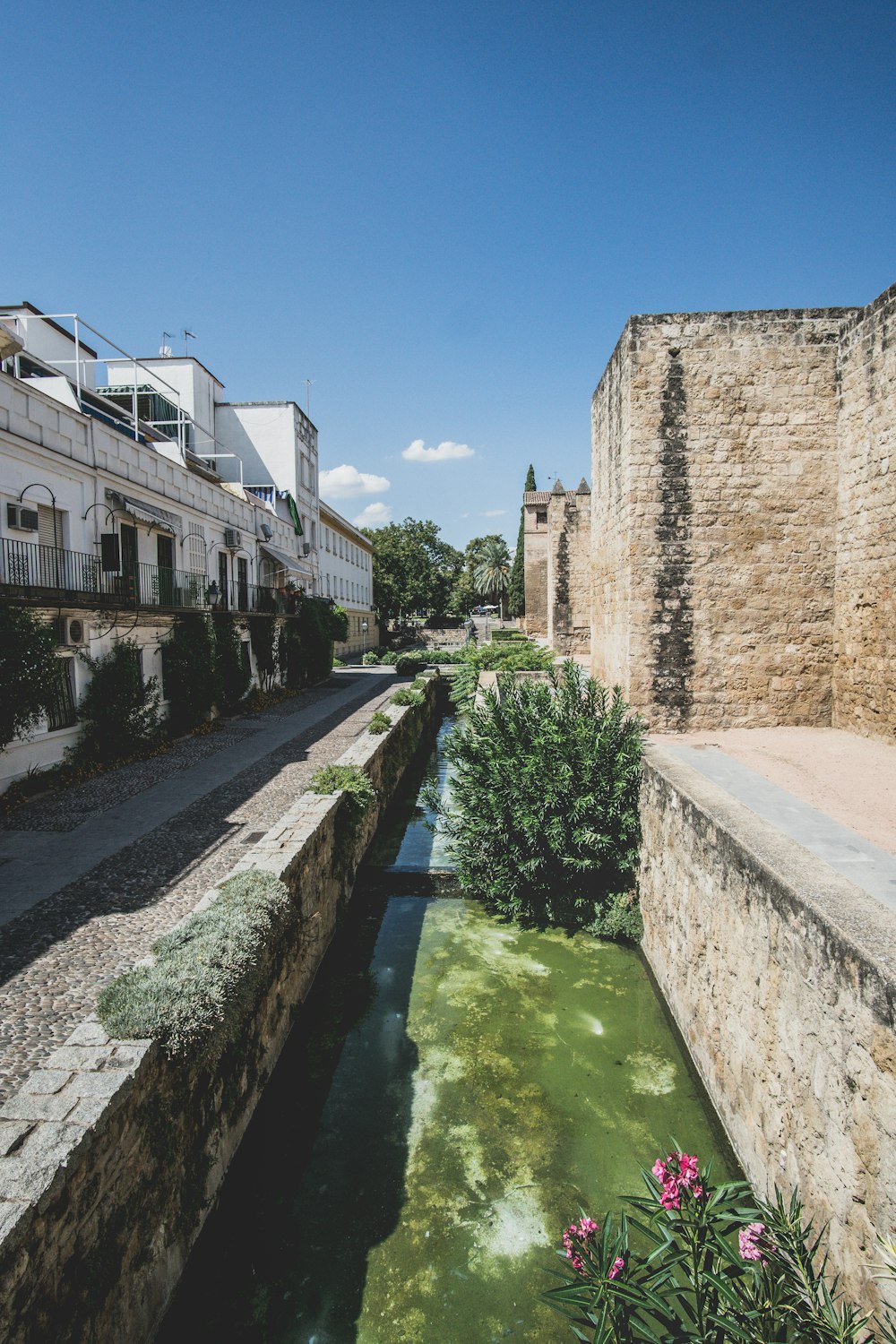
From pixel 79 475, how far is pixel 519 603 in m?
39.7

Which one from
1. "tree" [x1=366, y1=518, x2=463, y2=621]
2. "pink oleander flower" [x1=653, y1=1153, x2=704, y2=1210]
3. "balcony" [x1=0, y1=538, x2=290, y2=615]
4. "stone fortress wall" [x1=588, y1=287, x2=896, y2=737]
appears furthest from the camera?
"tree" [x1=366, y1=518, x2=463, y2=621]

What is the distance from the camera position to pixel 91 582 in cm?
1177

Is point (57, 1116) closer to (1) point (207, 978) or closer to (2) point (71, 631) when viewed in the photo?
(1) point (207, 978)

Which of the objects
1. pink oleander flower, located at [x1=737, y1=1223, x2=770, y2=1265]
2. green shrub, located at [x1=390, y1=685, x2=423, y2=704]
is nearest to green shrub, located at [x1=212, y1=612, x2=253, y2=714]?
green shrub, located at [x1=390, y1=685, x2=423, y2=704]

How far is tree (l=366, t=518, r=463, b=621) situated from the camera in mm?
54625

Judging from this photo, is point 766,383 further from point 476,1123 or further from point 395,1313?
point 395,1313

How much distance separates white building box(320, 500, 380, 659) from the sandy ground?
89.0ft

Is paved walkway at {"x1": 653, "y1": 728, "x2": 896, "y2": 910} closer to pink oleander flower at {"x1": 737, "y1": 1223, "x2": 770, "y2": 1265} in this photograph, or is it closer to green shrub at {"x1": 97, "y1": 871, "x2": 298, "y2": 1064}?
pink oleander flower at {"x1": 737, "y1": 1223, "x2": 770, "y2": 1265}

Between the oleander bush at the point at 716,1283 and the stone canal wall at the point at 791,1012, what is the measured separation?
0.77 ft

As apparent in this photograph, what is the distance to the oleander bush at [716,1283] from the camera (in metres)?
2.81

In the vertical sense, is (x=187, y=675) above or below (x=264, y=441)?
below

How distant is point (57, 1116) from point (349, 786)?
5.86 meters

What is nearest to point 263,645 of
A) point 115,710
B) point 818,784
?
point 115,710

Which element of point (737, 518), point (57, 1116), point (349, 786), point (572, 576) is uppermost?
point (572, 576)
